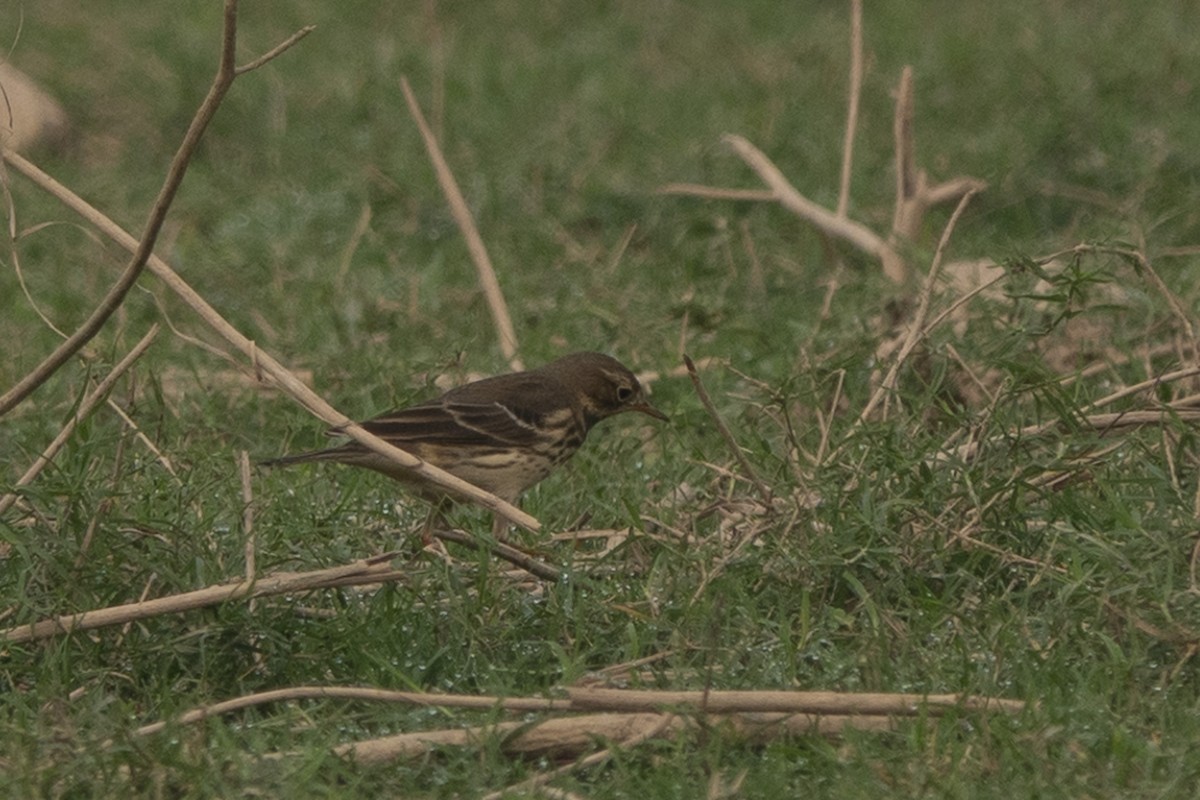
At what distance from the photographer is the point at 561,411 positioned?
6559 millimetres

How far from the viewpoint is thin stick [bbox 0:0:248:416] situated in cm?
447

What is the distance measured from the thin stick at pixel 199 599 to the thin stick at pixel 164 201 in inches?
20.5

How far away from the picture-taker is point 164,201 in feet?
15.2

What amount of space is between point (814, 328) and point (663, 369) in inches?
21.8

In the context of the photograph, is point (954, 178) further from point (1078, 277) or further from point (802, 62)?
point (1078, 277)

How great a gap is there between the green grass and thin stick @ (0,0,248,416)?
0.34 meters

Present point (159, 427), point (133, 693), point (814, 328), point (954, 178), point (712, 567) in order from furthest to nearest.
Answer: point (954, 178)
point (814, 328)
point (159, 427)
point (712, 567)
point (133, 693)

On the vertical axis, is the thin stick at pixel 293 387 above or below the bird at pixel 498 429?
above

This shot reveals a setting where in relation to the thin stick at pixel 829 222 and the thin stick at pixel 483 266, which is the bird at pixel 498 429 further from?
the thin stick at pixel 829 222

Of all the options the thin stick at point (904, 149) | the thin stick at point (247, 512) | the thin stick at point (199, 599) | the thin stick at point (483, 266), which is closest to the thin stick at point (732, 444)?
the thin stick at point (199, 599)

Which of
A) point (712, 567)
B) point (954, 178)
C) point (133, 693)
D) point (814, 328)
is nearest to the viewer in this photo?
point (133, 693)

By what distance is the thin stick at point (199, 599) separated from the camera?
4.99 metres

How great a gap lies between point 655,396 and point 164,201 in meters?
3.17

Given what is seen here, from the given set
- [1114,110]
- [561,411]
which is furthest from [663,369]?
[1114,110]
